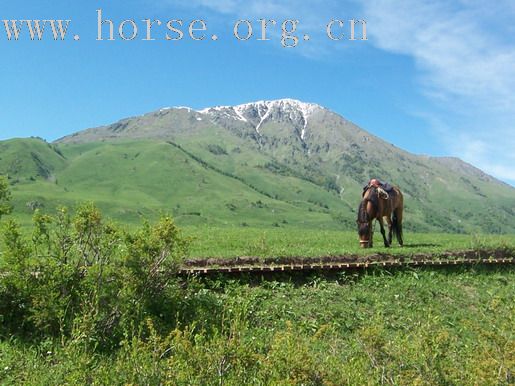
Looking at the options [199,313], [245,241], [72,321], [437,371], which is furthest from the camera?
[245,241]

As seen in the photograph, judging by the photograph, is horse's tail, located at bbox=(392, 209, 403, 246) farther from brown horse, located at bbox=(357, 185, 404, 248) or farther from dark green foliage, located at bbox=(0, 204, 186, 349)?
dark green foliage, located at bbox=(0, 204, 186, 349)

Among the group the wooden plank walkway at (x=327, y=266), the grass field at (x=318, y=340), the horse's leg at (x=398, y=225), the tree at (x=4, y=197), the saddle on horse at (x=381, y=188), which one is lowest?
the grass field at (x=318, y=340)

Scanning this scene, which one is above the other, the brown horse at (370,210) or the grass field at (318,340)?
the brown horse at (370,210)

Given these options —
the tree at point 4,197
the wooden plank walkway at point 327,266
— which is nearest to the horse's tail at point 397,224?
the wooden plank walkway at point 327,266

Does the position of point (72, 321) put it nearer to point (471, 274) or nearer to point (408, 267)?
point (408, 267)

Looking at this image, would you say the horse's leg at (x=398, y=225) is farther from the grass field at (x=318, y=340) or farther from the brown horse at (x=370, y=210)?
the grass field at (x=318, y=340)

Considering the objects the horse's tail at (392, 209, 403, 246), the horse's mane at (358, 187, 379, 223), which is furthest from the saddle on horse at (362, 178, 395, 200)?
the horse's tail at (392, 209, 403, 246)

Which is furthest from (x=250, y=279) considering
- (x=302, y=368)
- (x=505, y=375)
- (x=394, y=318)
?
(x=505, y=375)

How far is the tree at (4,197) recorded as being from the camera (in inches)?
543

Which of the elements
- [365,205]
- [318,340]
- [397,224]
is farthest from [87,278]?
[397,224]

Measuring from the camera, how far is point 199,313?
1471cm

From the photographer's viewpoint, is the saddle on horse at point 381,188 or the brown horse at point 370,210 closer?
the brown horse at point 370,210

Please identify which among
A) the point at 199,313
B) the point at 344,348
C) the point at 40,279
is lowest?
the point at 344,348

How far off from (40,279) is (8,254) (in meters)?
1.10
